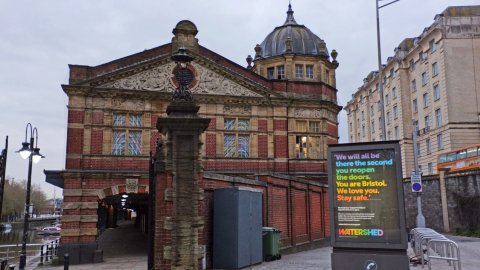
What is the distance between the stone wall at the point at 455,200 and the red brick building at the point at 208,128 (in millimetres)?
12089

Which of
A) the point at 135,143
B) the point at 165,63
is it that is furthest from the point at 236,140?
the point at 165,63

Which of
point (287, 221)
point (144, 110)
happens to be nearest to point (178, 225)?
point (287, 221)

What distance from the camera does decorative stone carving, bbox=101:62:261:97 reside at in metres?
24.1

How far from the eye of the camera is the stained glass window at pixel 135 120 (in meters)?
24.1

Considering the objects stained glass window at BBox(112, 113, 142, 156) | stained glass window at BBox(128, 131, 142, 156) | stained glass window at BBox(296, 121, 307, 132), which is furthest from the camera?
stained glass window at BBox(296, 121, 307, 132)

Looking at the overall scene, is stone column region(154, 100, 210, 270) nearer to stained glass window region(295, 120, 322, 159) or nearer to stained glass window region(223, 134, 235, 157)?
stained glass window region(223, 134, 235, 157)

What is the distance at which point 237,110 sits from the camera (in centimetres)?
2570

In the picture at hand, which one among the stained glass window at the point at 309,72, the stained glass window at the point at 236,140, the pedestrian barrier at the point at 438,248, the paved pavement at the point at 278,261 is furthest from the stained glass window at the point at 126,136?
the pedestrian barrier at the point at 438,248

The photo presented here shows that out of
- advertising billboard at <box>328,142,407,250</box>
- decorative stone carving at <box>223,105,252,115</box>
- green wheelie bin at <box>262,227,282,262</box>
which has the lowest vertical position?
green wheelie bin at <box>262,227,282,262</box>

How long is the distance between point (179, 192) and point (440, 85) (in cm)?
4440

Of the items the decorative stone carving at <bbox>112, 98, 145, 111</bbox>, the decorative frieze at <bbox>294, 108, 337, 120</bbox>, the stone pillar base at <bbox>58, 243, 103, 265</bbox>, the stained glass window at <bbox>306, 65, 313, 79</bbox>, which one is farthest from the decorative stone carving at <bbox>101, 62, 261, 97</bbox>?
the stone pillar base at <bbox>58, 243, 103, 265</bbox>

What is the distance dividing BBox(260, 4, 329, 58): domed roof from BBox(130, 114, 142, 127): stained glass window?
10.4 metres

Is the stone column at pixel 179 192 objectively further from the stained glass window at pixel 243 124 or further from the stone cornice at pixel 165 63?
the stained glass window at pixel 243 124

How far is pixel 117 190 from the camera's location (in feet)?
74.4
